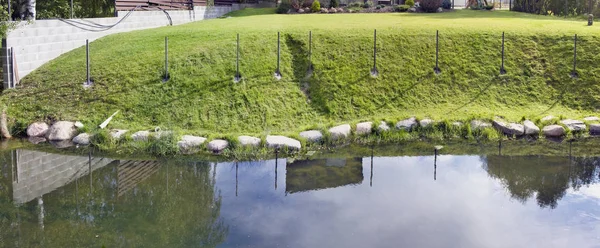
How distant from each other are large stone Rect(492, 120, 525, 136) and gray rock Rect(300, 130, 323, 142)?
4.45 m

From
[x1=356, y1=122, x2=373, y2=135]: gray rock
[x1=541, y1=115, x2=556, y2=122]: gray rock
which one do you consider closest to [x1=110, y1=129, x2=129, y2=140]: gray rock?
[x1=356, y1=122, x2=373, y2=135]: gray rock

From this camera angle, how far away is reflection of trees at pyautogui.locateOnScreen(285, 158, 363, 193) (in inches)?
477

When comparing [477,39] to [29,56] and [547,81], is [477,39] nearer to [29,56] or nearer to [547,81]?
[547,81]

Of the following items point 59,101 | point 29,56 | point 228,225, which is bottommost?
point 228,225

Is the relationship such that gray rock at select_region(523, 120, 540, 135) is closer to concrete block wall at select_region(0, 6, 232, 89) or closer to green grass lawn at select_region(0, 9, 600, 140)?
green grass lawn at select_region(0, 9, 600, 140)

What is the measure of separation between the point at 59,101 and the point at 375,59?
851cm

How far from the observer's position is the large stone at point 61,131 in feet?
48.2

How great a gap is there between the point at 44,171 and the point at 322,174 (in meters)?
5.58

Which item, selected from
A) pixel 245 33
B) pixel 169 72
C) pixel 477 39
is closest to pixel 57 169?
pixel 169 72

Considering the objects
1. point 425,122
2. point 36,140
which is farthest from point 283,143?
point 36,140

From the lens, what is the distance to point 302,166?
13.2 m

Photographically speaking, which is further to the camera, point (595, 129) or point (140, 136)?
point (595, 129)

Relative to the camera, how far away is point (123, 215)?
406 inches

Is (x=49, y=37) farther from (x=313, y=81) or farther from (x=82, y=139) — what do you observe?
(x=313, y=81)
